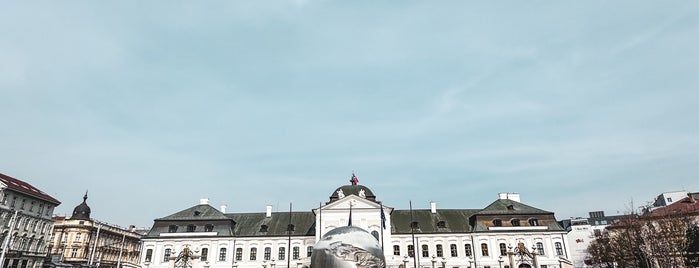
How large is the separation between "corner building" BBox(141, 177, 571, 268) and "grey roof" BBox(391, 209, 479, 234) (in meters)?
0.13

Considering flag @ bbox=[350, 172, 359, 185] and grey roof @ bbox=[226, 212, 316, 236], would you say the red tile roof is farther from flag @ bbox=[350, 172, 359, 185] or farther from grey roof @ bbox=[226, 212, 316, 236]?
flag @ bbox=[350, 172, 359, 185]

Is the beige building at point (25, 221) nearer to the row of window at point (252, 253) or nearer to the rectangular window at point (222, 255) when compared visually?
the row of window at point (252, 253)

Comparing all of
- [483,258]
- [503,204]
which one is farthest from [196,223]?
[503,204]

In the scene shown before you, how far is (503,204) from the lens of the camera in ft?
193

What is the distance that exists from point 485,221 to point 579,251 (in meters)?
45.4

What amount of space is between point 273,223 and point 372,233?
15.0 m

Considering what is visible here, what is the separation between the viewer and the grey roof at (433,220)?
5786 cm

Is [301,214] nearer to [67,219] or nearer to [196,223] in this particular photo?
[196,223]

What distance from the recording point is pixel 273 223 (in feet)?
198

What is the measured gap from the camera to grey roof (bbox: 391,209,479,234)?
57.9 metres

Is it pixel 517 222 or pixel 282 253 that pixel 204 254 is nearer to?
pixel 282 253

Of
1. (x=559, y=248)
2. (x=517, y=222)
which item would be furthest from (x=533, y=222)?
(x=559, y=248)

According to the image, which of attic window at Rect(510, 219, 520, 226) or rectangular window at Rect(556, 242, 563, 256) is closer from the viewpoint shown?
rectangular window at Rect(556, 242, 563, 256)

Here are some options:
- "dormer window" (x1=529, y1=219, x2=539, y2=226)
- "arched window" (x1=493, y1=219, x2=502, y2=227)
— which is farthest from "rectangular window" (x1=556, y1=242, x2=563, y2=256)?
"arched window" (x1=493, y1=219, x2=502, y2=227)
